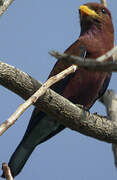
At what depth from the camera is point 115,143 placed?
16.1ft

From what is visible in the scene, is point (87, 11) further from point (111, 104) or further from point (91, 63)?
point (91, 63)

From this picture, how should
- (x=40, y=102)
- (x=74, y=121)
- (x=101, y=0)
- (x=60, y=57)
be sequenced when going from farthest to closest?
(x=101, y=0) < (x=74, y=121) < (x=40, y=102) < (x=60, y=57)

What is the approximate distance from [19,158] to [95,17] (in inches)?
89.0

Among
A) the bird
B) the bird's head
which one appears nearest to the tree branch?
the bird

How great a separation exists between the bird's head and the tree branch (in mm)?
1691

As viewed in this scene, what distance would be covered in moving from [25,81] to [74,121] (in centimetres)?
88

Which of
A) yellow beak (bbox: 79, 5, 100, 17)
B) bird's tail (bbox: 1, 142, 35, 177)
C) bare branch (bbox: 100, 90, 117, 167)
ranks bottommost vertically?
bare branch (bbox: 100, 90, 117, 167)

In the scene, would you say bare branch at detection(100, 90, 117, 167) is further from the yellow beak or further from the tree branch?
the yellow beak

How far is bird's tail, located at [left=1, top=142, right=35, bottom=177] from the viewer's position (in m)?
5.45

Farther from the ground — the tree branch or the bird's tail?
the tree branch

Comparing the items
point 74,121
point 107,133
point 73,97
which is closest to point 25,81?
point 74,121

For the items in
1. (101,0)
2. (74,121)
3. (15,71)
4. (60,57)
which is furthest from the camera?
(101,0)

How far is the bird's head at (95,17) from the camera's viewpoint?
6.09m

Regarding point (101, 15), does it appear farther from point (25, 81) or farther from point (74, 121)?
point (25, 81)
